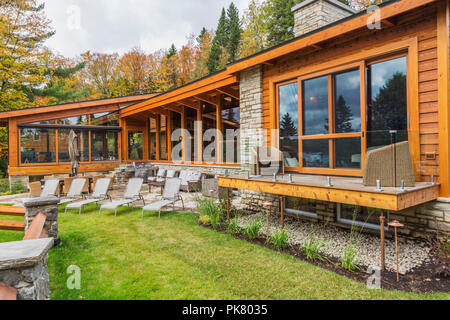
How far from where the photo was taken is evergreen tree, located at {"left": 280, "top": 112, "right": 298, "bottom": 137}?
575cm

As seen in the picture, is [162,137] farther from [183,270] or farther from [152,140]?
[183,270]

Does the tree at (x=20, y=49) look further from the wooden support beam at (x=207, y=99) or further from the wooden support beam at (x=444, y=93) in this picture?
the wooden support beam at (x=444, y=93)

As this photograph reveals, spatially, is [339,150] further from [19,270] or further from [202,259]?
[19,270]

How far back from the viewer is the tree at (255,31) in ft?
77.8

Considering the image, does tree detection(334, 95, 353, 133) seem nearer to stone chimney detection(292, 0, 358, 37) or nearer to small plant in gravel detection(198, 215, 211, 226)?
stone chimney detection(292, 0, 358, 37)

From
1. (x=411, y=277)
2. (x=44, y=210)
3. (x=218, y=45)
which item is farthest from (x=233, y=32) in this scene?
(x=411, y=277)

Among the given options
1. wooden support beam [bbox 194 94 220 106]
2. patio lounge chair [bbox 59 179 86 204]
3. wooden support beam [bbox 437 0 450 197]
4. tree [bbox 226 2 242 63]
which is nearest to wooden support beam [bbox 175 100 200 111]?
wooden support beam [bbox 194 94 220 106]

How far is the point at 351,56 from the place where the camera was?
4.71m

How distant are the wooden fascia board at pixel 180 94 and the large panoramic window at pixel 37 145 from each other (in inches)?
150

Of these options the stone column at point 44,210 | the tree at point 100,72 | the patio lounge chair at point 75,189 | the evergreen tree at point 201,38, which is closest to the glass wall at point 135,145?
the patio lounge chair at point 75,189

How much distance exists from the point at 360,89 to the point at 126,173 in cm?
1108

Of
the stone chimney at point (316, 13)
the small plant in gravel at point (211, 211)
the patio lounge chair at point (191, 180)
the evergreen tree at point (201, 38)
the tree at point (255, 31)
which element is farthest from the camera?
the evergreen tree at point (201, 38)

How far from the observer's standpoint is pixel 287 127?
588 cm

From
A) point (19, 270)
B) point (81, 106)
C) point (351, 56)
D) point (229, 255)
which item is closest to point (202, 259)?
point (229, 255)
